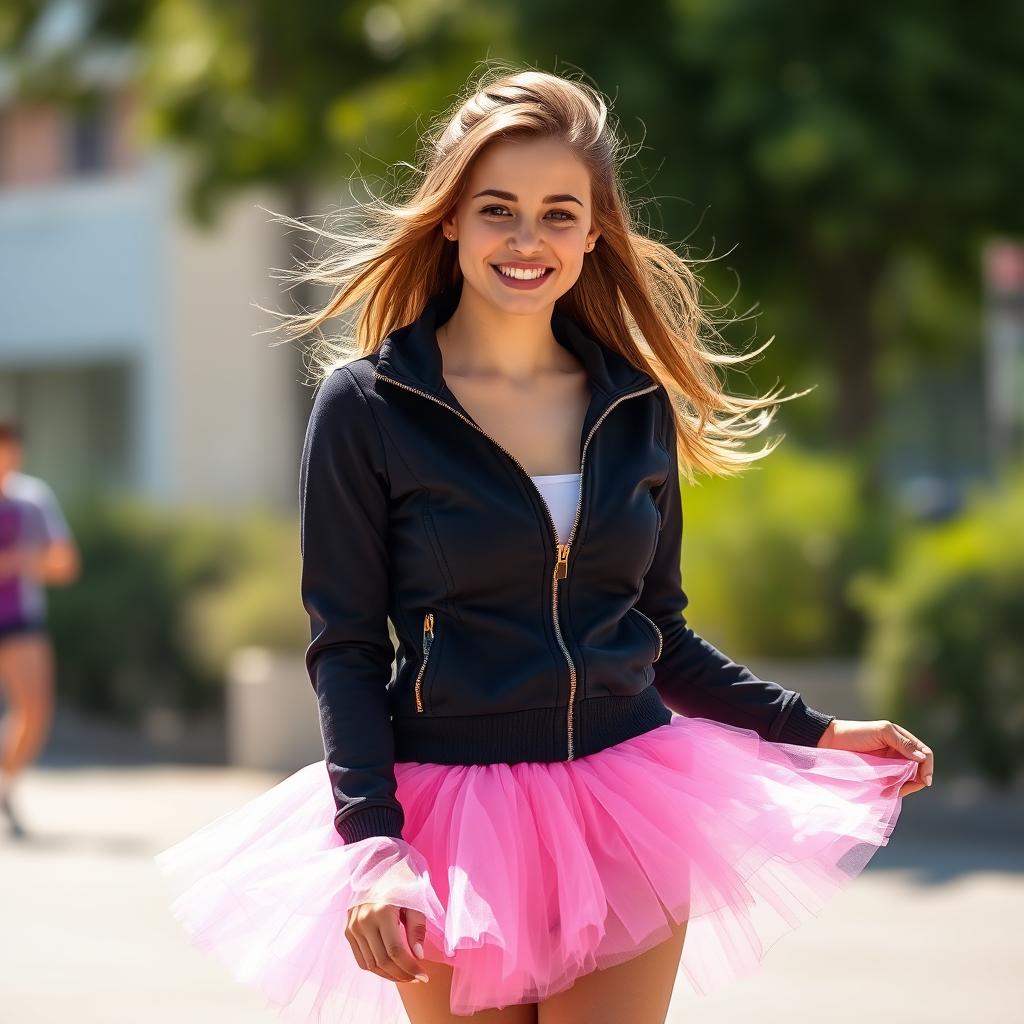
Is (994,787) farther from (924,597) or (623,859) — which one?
(623,859)

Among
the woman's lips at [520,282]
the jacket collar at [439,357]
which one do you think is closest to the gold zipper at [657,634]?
the jacket collar at [439,357]

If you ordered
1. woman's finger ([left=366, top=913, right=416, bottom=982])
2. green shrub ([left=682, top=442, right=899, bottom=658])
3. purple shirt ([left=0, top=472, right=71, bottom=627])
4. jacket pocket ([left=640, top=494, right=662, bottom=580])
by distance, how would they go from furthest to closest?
1. green shrub ([left=682, top=442, right=899, bottom=658])
2. purple shirt ([left=0, top=472, right=71, bottom=627])
3. jacket pocket ([left=640, top=494, right=662, bottom=580])
4. woman's finger ([left=366, top=913, right=416, bottom=982])

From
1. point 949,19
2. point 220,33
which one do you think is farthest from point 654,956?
point 220,33

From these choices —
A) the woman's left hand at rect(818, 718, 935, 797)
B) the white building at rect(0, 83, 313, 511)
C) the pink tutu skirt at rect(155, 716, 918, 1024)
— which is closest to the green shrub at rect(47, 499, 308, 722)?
the woman's left hand at rect(818, 718, 935, 797)

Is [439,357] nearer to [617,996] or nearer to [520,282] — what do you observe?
[520,282]

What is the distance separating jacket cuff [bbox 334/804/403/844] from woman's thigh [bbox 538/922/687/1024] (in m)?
0.39

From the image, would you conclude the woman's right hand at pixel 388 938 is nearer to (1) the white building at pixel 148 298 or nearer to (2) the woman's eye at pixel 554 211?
(2) the woman's eye at pixel 554 211

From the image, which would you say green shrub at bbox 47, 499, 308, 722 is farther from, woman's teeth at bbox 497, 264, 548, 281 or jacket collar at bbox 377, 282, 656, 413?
woman's teeth at bbox 497, 264, 548, 281

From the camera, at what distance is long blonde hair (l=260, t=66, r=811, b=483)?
10.2 ft

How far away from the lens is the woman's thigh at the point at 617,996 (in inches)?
115

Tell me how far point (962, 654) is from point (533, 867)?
6313mm

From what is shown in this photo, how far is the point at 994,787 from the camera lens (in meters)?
9.01

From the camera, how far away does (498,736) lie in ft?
9.80

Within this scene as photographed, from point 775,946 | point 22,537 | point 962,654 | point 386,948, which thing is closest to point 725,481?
point 962,654
